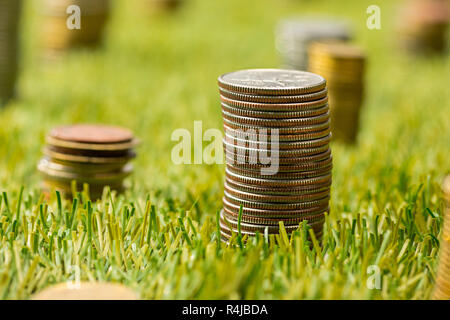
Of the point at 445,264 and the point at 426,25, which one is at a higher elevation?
the point at 426,25

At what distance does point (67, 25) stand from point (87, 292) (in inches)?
303

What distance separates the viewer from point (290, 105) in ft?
12.2

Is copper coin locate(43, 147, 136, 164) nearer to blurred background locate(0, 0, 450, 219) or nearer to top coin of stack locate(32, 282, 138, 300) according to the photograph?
blurred background locate(0, 0, 450, 219)

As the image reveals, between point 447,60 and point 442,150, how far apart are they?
209 inches

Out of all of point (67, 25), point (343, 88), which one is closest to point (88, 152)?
point (343, 88)

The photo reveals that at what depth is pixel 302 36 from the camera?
7762mm

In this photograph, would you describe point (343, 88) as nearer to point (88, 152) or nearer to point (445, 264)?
point (88, 152)

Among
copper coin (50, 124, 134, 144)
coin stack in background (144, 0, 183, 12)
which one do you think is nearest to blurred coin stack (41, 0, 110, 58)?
coin stack in background (144, 0, 183, 12)

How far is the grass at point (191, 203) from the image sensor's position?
11.6 feet

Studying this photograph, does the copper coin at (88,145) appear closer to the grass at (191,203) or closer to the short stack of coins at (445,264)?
the grass at (191,203)

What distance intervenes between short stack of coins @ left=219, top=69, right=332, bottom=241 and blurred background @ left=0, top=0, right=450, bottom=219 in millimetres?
610

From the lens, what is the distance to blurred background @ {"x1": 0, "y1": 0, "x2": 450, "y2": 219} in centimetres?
529
